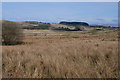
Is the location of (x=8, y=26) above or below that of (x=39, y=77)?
above

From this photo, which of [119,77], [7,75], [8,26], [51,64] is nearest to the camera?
[119,77]

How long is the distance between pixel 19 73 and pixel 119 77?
2.51 meters

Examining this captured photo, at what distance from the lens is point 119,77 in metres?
3.12

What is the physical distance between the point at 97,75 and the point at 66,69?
84 centimetres

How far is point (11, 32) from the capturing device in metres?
24.3

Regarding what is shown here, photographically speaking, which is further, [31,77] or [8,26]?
[8,26]

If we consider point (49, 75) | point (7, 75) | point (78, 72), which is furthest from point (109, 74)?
point (7, 75)

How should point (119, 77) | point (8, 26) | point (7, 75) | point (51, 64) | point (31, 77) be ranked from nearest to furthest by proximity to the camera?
point (119, 77), point (31, 77), point (7, 75), point (51, 64), point (8, 26)

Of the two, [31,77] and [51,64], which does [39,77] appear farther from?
[51,64]

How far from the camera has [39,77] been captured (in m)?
3.31

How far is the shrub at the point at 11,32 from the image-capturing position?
24.0m

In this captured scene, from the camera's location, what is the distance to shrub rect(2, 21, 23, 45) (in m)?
24.0

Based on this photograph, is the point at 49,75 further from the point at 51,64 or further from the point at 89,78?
the point at 89,78

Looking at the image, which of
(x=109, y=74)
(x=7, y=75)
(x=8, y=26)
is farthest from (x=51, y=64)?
(x=8, y=26)
